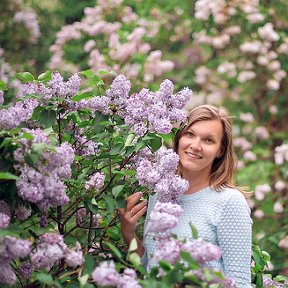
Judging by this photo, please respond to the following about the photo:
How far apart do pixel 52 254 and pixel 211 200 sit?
2.48 feet

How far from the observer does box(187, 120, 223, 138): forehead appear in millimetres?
2645

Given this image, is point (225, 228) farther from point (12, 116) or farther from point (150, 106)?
point (12, 116)

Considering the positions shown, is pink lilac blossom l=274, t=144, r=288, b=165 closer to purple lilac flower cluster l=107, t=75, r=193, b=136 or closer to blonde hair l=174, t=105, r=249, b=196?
blonde hair l=174, t=105, r=249, b=196

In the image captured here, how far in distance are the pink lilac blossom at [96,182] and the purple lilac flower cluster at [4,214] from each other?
291 mm

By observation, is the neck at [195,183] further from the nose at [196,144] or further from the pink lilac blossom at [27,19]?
the pink lilac blossom at [27,19]

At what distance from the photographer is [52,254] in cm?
206

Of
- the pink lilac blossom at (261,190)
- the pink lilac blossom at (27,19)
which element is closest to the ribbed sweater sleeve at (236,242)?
the pink lilac blossom at (261,190)

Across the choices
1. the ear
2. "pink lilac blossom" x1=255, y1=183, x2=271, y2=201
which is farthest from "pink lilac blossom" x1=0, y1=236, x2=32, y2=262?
Answer: "pink lilac blossom" x1=255, y1=183, x2=271, y2=201

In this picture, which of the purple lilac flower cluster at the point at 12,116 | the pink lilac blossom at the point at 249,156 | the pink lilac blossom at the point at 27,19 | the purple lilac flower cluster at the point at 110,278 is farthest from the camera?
the pink lilac blossom at the point at 27,19

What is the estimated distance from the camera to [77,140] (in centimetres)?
272

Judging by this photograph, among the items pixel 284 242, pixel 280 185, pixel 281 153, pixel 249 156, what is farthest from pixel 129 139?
pixel 249 156

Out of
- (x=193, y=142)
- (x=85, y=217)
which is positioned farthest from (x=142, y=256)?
(x=193, y=142)

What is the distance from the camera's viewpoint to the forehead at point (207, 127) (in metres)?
2.64

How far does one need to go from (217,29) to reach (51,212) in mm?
4868
